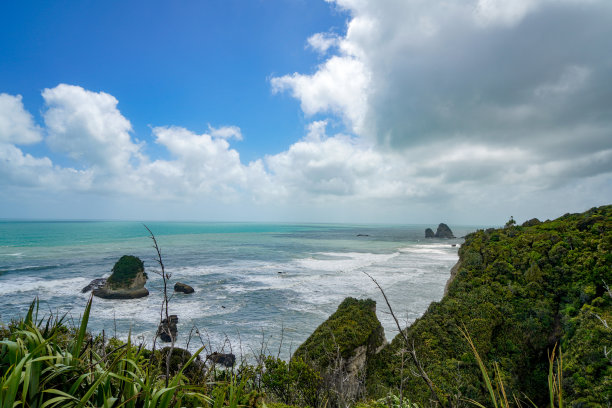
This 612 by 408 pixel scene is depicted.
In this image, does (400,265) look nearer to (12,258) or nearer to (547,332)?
(547,332)

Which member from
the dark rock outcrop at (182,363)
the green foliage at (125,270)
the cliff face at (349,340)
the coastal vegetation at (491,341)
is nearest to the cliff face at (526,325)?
the coastal vegetation at (491,341)

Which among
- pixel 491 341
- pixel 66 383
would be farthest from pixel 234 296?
pixel 66 383

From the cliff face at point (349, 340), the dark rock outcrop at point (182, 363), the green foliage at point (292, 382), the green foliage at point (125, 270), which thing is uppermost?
the dark rock outcrop at point (182, 363)

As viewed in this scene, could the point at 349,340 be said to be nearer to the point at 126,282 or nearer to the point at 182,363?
the point at 182,363

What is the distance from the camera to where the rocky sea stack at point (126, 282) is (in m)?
27.6

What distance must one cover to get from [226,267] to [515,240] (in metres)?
36.2

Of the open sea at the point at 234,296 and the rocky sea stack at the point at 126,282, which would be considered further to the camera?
the rocky sea stack at the point at 126,282

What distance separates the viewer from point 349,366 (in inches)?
429

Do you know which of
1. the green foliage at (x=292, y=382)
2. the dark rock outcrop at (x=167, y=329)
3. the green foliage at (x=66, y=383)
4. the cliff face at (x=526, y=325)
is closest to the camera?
the green foliage at (x=66, y=383)

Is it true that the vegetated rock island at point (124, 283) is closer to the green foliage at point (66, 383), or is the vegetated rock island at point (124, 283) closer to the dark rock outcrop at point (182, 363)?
the dark rock outcrop at point (182, 363)

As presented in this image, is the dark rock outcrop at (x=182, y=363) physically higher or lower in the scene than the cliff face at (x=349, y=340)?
higher

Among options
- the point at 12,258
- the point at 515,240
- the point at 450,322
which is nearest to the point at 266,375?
the point at 450,322

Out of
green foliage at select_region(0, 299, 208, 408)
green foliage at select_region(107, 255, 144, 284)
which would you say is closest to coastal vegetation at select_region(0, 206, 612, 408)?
green foliage at select_region(0, 299, 208, 408)

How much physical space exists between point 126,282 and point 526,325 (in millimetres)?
31865
